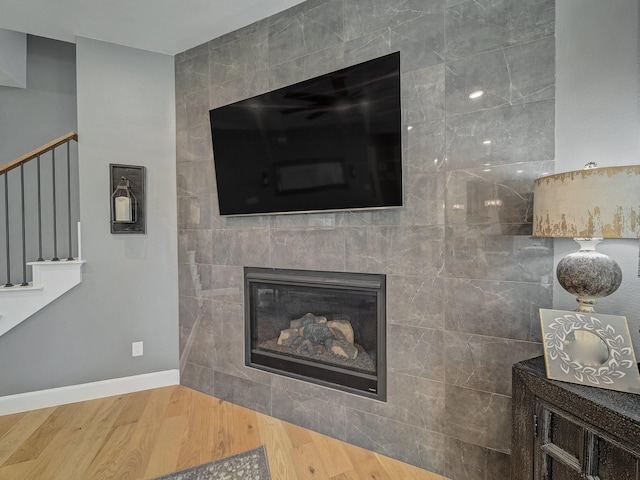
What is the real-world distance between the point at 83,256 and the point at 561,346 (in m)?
2.98

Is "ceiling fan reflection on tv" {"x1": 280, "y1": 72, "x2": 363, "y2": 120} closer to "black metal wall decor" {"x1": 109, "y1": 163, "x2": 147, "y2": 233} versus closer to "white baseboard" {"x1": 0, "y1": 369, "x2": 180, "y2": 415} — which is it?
"black metal wall decor" {"x1": 109, "y1": 163, "x2": 147, "y2": 233}

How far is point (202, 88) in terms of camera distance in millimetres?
2689

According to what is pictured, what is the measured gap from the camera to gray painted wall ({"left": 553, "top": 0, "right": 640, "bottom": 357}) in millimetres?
1373

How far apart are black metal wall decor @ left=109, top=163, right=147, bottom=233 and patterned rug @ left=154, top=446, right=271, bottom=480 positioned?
1.76m

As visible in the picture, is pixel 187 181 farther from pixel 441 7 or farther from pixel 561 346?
pixel 561 346

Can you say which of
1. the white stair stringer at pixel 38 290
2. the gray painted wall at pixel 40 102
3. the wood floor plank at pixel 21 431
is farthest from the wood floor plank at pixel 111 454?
the gray painted wall at pixel 40 102

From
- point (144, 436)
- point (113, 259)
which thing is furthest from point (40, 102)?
point (144, 436)

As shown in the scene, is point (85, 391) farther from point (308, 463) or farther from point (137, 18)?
point (137, 18)

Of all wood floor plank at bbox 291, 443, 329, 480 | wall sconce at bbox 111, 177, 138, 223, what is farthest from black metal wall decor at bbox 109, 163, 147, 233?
wood floor plank at bbox 291, 443, 329, 480

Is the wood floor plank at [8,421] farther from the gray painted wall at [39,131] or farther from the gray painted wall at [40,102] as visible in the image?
the gray painted wall at [40,102]

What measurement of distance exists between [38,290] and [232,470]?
1867mm

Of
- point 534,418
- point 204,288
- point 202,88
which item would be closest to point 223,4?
point 202,88

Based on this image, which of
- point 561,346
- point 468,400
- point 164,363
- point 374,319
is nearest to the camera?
point 561,346

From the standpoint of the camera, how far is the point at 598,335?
115 centimetres
